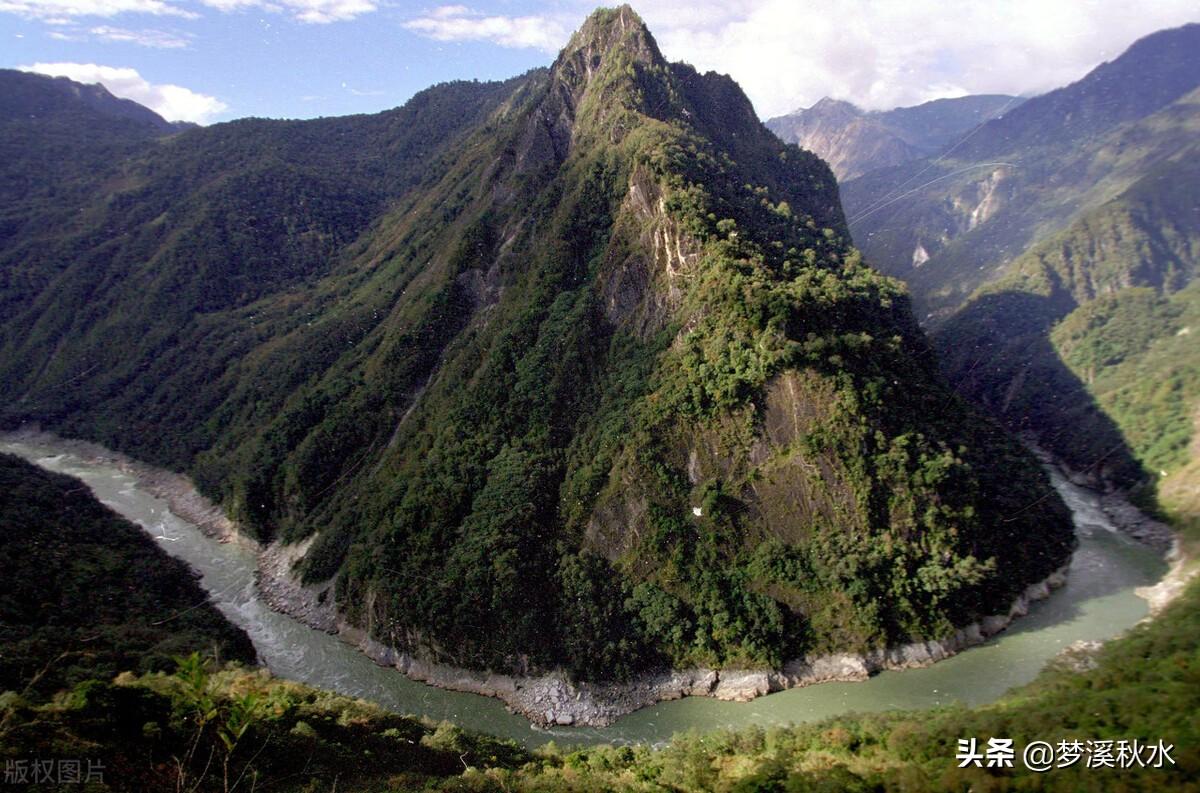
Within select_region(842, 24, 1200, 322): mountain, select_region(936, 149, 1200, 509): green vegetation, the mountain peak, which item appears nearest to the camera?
select_region(936, 149, 1200, 509): green vegetation

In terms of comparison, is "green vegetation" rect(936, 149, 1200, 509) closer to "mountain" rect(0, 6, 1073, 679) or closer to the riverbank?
"mountain" rect(0, 6, 1073, 679)

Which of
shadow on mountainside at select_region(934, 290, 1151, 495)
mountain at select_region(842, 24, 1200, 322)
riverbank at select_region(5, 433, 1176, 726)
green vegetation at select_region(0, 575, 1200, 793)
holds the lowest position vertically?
riverbank at select_region(5, 433, 1176, 726)

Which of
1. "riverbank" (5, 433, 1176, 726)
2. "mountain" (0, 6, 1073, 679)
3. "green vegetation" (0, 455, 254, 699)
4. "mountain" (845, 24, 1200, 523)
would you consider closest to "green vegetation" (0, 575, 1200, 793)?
"riverbank" (5, 433, 1176, 726)

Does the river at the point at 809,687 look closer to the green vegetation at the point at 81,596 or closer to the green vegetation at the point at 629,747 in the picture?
the green vegetation at the point at 629,747

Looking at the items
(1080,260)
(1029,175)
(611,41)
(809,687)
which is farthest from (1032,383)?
(1029,175)

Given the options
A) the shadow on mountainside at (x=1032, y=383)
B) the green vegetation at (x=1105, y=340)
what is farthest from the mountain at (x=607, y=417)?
the green vegetation at (x=1105, y=340)

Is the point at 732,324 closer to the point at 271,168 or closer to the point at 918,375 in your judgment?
the point at 918,375

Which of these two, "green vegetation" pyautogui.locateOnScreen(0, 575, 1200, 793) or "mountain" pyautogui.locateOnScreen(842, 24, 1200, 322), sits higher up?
"mountain" pyautogui.locateOnScreen(842, 24, 1200, 322)
